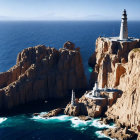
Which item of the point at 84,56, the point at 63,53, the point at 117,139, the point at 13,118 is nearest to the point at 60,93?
the point at 63,53

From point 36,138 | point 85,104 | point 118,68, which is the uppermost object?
point 118,68

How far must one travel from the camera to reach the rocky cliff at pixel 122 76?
2596 inches

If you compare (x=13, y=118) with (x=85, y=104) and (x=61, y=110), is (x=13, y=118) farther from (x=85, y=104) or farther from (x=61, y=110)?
(x=85, y=104)

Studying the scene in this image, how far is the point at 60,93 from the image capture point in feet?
297

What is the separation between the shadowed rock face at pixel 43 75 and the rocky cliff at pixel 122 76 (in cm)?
864

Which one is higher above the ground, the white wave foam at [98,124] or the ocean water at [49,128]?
the white wave foam at [98,124]

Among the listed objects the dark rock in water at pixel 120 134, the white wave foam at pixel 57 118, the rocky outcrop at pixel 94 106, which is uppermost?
the rocky outcrop at pixel 94 106

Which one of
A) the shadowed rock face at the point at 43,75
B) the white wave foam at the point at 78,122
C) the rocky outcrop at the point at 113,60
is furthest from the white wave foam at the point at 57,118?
the rocky outcrop at the point at 113,60

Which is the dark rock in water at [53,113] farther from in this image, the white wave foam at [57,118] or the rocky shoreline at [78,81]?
the white wave foam at [57,118]

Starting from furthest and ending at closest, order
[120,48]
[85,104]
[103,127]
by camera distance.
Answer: [120,48] → [85,104] → [103,127]

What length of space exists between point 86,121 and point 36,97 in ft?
79.4

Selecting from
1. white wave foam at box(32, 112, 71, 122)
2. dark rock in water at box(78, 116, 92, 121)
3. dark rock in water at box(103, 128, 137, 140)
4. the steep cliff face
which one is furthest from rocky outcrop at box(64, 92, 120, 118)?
dark rock in water at box(103, 128, 137, 140)

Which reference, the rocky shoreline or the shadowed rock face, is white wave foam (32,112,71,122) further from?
the shadowed rock face

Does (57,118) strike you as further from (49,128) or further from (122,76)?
(122,76)
